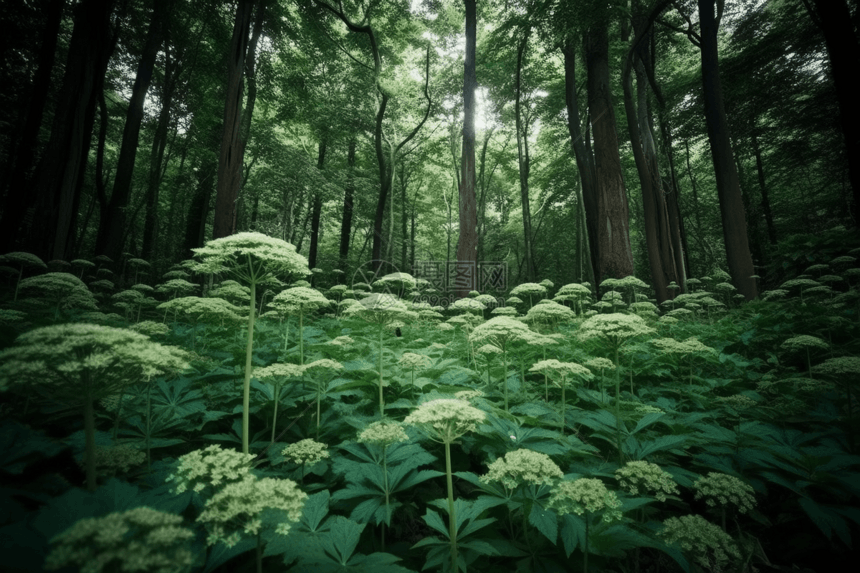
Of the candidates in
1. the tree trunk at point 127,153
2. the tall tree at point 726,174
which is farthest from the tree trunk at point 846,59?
the tree trunk at point 127,153

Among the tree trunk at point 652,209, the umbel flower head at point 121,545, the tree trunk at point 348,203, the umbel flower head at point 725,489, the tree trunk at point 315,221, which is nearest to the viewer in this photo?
the umbel flower head at point 121,545

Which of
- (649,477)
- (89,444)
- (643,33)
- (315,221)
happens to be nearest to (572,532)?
(649,477)

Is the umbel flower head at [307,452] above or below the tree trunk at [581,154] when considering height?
below

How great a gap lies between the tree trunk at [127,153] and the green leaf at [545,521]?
14295 millimetres

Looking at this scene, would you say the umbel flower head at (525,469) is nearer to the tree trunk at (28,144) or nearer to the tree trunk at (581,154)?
the tree trunk at (28,144)

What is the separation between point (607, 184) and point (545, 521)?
10519 mm

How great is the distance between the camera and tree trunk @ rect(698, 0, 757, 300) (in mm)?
9438

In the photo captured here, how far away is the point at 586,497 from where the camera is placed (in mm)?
1671

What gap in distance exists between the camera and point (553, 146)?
22.9 meters

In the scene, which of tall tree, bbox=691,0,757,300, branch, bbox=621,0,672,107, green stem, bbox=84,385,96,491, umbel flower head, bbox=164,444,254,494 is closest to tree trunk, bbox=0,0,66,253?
green stem, bbox=84,385,96,491

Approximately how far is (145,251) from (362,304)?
1714 cm

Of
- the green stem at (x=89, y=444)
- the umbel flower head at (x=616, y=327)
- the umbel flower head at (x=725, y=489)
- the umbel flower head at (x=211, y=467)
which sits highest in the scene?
the umbel flower head at (x=616, y=327)

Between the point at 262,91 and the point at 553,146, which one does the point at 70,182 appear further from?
the point at 553,146

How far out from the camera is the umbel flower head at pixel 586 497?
1646 millimetres
